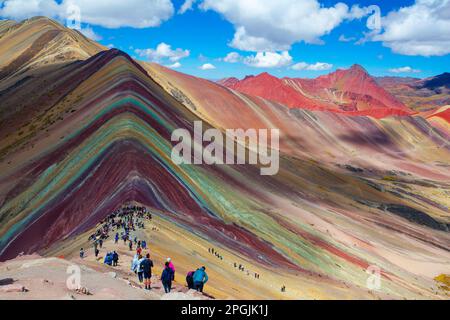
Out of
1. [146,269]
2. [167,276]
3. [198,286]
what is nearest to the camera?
[167,276]

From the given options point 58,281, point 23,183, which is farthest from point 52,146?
point 58,281

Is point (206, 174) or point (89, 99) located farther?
point (89, 99)

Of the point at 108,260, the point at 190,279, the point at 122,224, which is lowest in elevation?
the point at 190,279

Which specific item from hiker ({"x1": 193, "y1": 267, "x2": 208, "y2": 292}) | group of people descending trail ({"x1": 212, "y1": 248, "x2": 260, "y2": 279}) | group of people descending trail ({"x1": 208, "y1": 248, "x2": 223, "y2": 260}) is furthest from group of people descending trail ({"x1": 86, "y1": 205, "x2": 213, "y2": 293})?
group of people descending trail ({"x1": 212, "y1": 248, "x2": 260, "y2": 279})

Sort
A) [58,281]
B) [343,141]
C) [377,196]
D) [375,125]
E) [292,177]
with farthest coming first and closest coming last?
[375,125] < [343,141] < [377,196] < [292,177] < [58,281]

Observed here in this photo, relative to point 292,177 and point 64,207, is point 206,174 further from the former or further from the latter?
point 292,177

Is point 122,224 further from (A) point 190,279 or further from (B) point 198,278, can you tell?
(B) point 198,278

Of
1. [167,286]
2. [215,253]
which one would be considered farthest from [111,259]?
[215,253]

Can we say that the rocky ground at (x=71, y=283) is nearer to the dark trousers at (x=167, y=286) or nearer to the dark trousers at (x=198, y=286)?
the dark trousers at (x=167, y=286)

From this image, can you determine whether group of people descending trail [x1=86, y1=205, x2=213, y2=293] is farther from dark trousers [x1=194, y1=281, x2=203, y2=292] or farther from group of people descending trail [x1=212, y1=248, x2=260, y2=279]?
group of people descending trail [x1=212, y1=248, x2=260, y2=279]

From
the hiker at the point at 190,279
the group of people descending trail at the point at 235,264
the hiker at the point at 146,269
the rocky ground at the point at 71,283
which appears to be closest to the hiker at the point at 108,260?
the rocky ground at the point at 71,283

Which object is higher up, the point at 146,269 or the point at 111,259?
the point at 111,259
